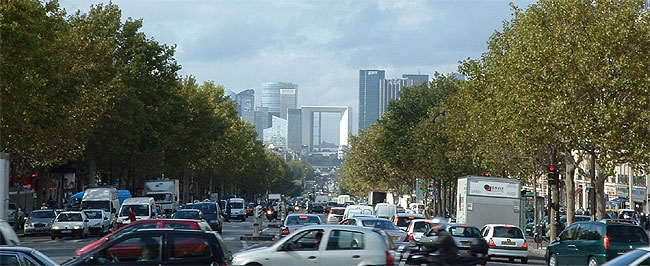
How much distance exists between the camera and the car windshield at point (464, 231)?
109 ft

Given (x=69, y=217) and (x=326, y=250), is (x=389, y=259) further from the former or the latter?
(x=69, y=217)

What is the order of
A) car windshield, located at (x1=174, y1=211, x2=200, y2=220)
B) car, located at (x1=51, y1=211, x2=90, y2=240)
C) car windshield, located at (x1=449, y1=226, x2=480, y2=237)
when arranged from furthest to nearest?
car, located at (x1=51, y1=211, x2=90, y2=240) → car windshield, located at (x1=174, y1=211, x2=200, y2=220) → car windshield, located at (x1=449, y1=226, x2=480, y2=237)

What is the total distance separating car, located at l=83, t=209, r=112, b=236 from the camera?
50.0m

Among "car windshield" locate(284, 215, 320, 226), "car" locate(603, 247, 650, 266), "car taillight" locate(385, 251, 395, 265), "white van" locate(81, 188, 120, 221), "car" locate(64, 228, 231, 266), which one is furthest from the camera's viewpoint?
"white van" locate(81, 188, 120, 221)

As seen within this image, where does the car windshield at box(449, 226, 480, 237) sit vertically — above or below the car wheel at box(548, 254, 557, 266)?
above

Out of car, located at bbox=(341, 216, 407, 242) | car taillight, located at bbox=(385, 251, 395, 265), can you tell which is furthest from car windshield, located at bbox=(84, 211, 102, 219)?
car taillight, located at bbox=(385, 251, 395, 265)

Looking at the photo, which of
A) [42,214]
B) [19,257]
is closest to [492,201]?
A: [42,214]

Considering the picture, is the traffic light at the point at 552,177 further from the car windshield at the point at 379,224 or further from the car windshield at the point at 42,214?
the car windshield at the point at 42,214

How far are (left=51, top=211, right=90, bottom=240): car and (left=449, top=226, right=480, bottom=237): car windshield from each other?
21264 mm

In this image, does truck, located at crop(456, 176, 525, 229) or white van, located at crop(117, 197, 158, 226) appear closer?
truck, located at crop(456, 176, 525, 229)

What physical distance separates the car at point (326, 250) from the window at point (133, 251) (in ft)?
8.68

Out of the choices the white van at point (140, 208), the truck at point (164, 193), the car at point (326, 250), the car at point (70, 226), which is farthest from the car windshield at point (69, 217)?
the car at point (326, 250)

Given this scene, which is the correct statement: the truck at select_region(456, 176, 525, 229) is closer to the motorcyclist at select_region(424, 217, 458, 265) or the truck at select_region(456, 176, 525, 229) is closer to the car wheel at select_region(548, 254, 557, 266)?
the car wheel at select_region(548, 254, 557, 266)

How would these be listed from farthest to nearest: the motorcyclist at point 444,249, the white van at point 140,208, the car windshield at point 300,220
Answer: the white van at point 140,208 → the car windshield at point 300,220 → the motorcyclist at point 444,249
